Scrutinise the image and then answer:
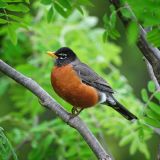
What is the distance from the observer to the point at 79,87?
167 inches

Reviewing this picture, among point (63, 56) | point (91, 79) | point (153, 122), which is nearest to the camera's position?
point (153, 122)

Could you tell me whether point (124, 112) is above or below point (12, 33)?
below

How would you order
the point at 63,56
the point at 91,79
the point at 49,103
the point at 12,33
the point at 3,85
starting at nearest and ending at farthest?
1. the point at 49,103
2. the point at 12,33
3. the point at 91,79
4. the point at 63,56
5. the point at 3,85

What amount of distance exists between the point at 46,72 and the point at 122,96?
2.14 feet

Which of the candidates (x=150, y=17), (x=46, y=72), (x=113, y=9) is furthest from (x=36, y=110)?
(x=150, y=17)

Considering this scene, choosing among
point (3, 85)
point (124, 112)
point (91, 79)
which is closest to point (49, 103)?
point (124, 112)

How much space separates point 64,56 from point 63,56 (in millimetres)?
11

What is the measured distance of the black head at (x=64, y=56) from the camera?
15.0ft

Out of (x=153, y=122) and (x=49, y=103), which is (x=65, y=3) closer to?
(x=49, y=103)

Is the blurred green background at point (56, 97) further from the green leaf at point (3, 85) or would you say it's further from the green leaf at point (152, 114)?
the green leaf at point (152, 114)

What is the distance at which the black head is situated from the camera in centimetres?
456

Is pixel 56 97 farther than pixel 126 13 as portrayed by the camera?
Yes

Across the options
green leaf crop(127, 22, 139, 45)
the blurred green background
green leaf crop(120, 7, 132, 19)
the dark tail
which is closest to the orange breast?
the dark tail

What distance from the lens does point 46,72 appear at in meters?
5.19
